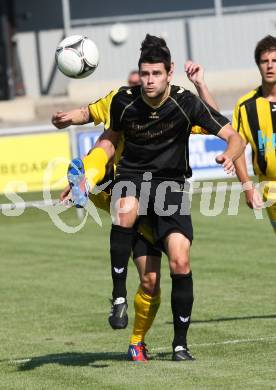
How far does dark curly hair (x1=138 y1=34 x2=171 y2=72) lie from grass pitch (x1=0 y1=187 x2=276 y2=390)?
210 cm

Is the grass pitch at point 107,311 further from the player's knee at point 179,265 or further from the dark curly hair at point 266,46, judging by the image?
the dark curly hair at point 266,46

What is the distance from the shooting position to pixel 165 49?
7.99 metres

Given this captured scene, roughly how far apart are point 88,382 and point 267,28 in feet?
94.1

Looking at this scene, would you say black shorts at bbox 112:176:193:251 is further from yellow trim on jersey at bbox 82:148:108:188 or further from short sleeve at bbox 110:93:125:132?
short sleeve at bbox 110:93:125:132

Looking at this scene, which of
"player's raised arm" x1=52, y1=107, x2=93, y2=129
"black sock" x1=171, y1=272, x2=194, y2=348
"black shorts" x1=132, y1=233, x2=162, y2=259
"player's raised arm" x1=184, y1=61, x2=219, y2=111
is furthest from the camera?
"player's raised arm" x1=184, y1=61, x2=219, y2=111

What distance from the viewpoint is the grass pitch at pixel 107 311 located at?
7691 mm

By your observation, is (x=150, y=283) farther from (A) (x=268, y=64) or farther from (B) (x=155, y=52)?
(A) (x=268, y=64)

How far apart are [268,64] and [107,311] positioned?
313cm

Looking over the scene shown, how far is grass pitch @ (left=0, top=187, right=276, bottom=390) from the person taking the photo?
7691 mm

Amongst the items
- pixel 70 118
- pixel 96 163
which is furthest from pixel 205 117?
pixel 70 118

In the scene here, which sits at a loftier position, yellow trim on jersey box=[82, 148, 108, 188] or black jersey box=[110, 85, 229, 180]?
black jersey box=[110, 85, 229, 180]

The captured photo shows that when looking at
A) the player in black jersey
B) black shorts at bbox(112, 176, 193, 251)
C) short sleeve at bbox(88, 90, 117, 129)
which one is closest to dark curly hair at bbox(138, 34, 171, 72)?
the player in black jersey

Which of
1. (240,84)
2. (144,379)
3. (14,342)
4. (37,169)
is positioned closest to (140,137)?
(144,379)

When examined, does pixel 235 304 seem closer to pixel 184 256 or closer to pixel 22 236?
pixel 184 256
